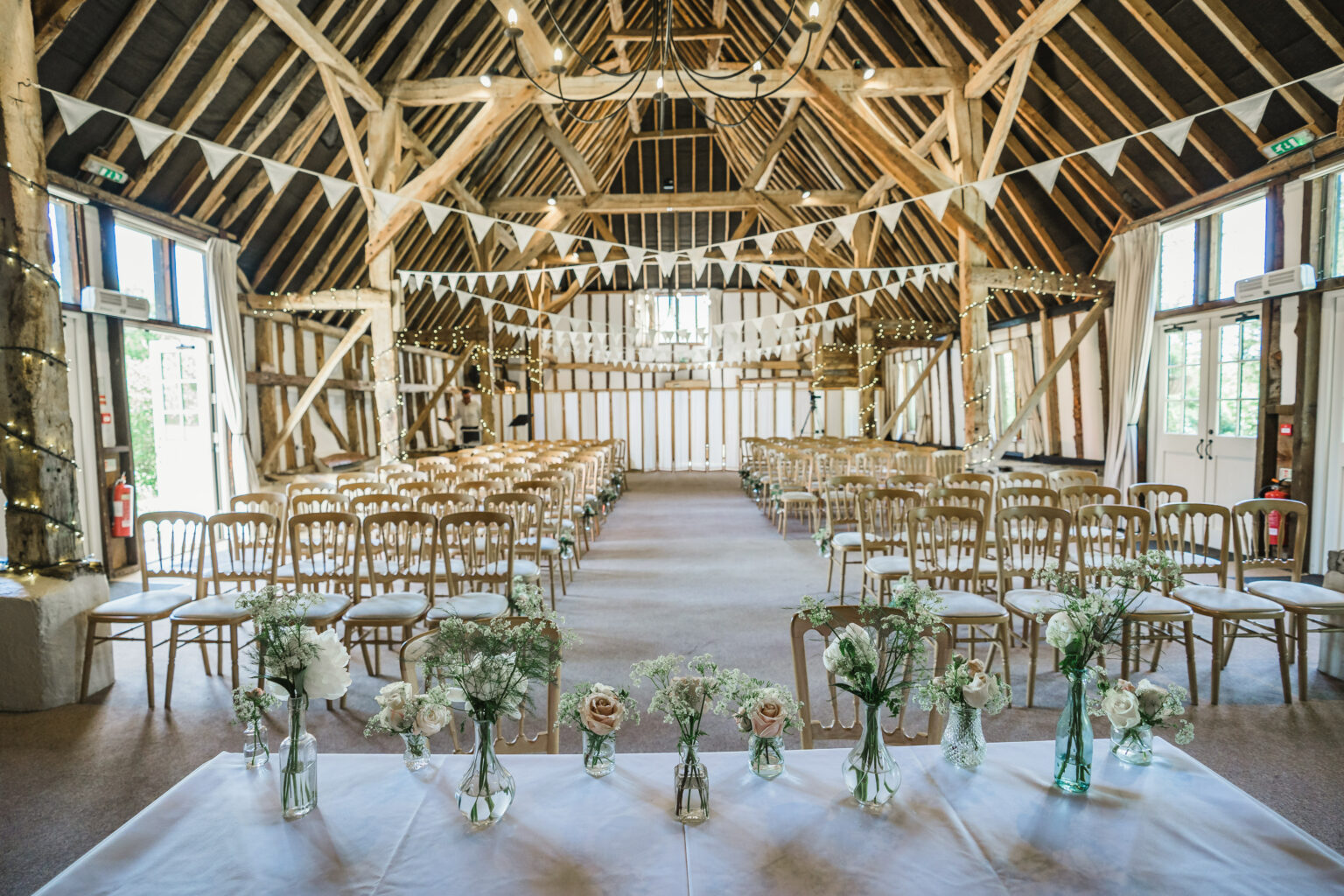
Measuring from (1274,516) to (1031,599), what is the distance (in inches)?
182

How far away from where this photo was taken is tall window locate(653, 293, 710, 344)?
2048 cm

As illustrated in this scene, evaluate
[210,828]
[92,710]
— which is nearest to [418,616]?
[92,710]

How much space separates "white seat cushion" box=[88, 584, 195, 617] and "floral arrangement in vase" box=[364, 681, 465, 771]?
2.98 metres

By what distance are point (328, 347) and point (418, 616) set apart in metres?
10.2

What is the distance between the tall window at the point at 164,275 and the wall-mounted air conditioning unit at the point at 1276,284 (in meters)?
11.0

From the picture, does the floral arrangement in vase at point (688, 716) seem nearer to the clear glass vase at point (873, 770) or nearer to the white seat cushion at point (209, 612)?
the clear glass vase at point (873, 770)

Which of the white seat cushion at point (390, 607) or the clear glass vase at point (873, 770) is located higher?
the clear glass vase at point (873, 770)

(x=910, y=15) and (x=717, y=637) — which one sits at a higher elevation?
(x=910, y=15)

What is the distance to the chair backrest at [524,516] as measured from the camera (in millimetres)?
4836

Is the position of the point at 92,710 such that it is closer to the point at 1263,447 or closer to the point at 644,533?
the point at 644,533

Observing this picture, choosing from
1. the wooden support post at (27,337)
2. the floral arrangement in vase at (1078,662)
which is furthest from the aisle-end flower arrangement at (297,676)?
the wooden support post at (27,337)

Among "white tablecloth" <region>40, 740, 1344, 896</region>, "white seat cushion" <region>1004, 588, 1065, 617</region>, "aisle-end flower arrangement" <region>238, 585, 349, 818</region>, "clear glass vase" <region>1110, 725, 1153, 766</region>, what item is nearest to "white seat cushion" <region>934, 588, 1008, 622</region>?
Answer: "white seat cushion" <region>1004, 588, 1065, 617</region>

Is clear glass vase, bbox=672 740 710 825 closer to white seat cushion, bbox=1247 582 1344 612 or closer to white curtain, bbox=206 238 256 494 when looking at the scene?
white seat cushion, bbox=1247 582 1344 612

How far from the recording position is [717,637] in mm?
4902
